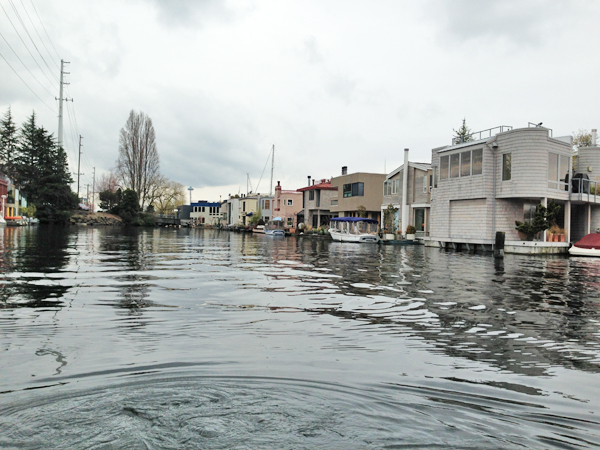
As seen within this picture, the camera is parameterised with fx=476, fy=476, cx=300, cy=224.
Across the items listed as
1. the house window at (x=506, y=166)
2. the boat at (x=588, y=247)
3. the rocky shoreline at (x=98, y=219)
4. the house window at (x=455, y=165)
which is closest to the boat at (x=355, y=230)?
the house window at (x=455, y=165)

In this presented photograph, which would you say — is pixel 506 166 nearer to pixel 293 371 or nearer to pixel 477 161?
pixel 477 161

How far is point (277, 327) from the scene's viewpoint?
21.6ft

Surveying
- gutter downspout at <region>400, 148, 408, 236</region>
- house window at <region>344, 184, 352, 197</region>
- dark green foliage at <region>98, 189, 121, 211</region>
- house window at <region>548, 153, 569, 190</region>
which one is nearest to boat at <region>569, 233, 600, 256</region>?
house window at <region>548, 153, 569, 190</region>

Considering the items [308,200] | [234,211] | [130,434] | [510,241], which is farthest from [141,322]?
[234,211]

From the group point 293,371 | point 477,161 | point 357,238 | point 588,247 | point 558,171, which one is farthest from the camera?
point 357,238

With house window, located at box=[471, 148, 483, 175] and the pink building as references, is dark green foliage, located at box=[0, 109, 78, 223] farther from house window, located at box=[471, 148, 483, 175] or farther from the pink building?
house window, located at box=[471, 148, 483, 175]

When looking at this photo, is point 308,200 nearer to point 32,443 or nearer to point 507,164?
point 507,164

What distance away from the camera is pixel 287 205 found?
75812 millimetres

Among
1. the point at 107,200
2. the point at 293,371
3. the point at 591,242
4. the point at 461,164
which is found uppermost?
the point at 461,164

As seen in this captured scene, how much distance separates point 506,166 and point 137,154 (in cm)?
5792

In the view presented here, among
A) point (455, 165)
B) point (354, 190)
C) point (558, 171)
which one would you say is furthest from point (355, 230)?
point (558, 171)

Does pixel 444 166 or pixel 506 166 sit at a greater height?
pixel 444 166

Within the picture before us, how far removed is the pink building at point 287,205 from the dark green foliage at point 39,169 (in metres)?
30.0

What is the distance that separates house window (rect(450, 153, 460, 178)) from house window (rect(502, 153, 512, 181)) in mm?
3458
